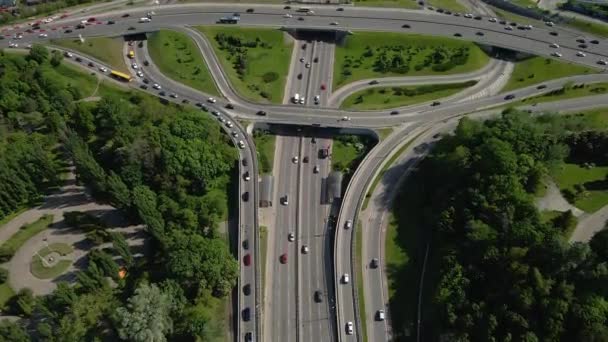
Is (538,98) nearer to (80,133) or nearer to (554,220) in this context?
(554,220)

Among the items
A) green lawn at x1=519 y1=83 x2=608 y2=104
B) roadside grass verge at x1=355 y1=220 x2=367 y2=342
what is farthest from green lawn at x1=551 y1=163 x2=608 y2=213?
roadside grass verge at x1=355 y1=220 x2=367 y2=342

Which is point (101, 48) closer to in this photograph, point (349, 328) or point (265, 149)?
point (265, 149)

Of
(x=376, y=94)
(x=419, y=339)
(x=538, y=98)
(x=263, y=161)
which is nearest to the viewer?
(x=419, y=339)

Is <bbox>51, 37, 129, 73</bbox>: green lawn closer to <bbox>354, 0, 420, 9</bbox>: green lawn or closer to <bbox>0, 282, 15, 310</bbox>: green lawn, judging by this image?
<bbox>0, 282, 15, 310</bbox>: green lawn

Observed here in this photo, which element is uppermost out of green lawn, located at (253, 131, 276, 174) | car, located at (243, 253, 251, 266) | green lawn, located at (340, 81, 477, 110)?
green lawn, located at (340, 81, 477, 110)

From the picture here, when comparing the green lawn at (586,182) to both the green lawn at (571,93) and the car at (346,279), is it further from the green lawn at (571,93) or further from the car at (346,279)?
the car at (346,279)

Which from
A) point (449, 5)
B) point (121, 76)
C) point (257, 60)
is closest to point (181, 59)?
point (121, 76)

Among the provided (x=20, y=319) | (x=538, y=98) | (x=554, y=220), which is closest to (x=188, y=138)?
(x=20, y=319)

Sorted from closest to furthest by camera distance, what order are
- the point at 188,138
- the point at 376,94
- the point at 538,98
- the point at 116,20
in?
1. the point at 188,138
2. the point at 538,98
3. the point at 376,94
4. the point at 116,20
